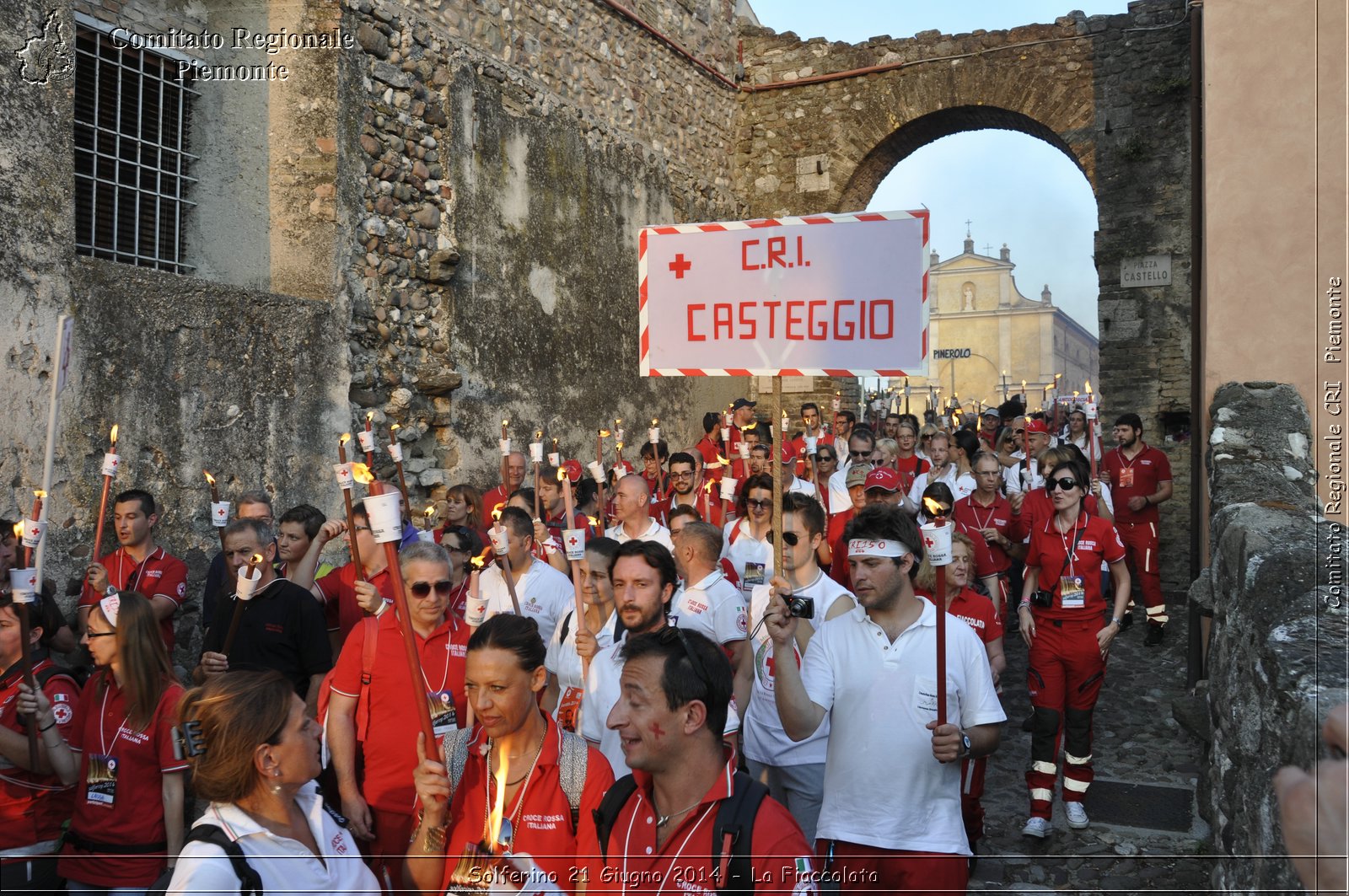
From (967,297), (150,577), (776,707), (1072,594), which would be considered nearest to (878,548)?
(776,707)

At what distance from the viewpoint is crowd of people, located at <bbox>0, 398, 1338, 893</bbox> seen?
296 cm

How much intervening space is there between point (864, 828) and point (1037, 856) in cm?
249

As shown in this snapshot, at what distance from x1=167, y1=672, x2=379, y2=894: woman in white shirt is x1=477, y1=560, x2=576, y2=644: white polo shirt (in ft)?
9.36

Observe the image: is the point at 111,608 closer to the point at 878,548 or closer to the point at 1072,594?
the point at 878,548

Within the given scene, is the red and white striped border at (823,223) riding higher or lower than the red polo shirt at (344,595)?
higher

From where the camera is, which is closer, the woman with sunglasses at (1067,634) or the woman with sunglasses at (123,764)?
the woman with sunglasses at (123,764)

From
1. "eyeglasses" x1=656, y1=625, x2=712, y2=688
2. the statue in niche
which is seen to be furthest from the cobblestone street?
the statue in niche

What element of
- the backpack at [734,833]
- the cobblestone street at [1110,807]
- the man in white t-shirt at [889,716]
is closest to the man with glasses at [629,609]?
the man in white t-shirt at [889,716]

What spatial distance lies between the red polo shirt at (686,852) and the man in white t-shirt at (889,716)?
97cm

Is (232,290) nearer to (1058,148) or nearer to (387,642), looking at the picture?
(387,642)

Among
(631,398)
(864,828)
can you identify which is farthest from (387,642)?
(631,398)

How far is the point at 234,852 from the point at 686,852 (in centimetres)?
111

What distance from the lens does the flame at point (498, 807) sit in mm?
3215

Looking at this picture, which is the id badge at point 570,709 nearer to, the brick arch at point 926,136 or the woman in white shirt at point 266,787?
the woman in white shirt at point 266,787
